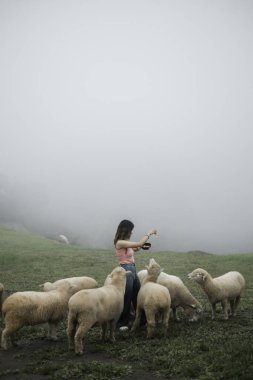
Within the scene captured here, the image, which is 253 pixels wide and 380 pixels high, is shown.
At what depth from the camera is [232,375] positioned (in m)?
7.05

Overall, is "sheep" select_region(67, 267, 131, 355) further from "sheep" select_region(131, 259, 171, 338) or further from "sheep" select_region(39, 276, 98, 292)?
"sheep" select_region(39, 276, 98, 292)

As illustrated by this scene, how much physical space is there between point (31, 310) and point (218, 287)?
723cm

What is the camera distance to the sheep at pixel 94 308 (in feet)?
31.3

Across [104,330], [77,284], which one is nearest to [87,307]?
[104,330]

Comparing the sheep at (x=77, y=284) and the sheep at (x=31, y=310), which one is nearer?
the sheep at (x=31, y=310)

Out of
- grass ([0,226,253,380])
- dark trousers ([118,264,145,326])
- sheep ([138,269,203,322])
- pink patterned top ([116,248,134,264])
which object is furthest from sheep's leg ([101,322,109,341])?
sheep ([138,269,203,322])

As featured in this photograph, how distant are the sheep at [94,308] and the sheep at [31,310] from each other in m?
1.18

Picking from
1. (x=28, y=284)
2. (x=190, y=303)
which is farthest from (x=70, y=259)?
(x=190, y=303)

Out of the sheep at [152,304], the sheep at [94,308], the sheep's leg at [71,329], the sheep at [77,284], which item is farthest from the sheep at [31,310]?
the sheep at [152,304]

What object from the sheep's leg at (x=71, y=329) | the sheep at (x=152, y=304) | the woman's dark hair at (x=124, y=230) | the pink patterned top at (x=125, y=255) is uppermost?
the woman's dark hair at (x=124, y=230)

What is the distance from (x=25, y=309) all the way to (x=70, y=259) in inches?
1036

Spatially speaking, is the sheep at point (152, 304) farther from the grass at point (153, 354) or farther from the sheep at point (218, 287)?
the sheep at point (218, 287)

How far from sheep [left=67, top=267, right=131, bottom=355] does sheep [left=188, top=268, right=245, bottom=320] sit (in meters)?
3.52

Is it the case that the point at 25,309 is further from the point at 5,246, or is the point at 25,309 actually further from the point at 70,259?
the point at 5,246
